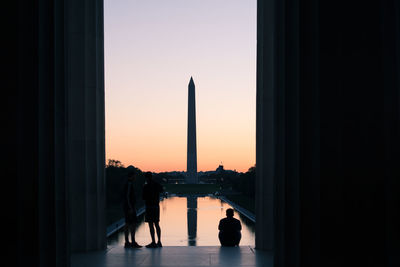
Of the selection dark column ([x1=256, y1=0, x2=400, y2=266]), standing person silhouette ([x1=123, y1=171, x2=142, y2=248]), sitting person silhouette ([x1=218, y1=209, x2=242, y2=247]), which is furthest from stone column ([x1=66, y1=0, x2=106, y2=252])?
dark column ([x1=256, y1=0, x2=400, y2=266])

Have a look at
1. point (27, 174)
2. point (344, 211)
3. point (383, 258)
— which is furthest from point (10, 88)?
point (383, 258)

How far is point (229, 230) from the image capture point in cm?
1536

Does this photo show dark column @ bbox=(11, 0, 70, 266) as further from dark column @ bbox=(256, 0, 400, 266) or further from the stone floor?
the stone floor

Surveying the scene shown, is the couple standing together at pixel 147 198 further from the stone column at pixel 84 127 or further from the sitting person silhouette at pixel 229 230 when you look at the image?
the sitting person silhouette at pixel 229 230

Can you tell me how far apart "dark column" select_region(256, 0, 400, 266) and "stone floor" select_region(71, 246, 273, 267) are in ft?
14.4

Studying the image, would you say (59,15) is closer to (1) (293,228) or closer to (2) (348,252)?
(1) (293,228)

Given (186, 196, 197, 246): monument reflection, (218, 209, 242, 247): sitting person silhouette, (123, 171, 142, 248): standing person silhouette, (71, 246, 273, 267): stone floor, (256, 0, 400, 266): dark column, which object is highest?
(256, 0, 400, 266): dark column

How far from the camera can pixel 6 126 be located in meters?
7.54

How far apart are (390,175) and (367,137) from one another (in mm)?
678

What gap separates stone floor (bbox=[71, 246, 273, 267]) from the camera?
1241 cm

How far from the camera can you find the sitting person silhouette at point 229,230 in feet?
50.2

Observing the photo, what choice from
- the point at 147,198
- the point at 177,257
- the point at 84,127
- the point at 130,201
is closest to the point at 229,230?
the point at 177,257

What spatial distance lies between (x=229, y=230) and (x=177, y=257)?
259cm

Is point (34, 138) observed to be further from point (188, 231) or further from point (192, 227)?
point (192, 227)
